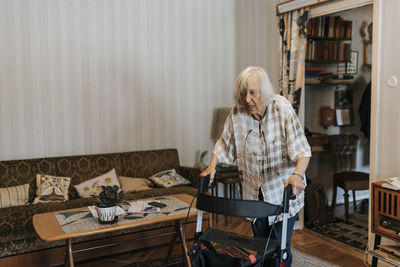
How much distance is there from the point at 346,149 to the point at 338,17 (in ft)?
5.60

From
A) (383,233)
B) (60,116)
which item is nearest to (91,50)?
(60,116)

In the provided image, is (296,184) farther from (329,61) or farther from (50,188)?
(329,61)

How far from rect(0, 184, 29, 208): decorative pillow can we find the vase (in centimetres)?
130

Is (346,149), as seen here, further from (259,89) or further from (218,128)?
(259,89)

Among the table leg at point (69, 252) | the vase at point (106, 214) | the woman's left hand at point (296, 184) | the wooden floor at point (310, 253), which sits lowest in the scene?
the wooden floor at point (310, 253)

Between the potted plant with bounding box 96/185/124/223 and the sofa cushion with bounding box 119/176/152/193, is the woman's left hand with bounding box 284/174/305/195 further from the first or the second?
the sofa cushion with bounding box 119/176/152/193

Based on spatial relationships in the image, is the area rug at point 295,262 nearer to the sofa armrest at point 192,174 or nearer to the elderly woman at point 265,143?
the sofa armrest at point 192,174

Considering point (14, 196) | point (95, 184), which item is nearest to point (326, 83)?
point (95, 184)

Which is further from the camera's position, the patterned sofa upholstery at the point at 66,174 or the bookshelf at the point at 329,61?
the bookshelf at the point at 329,61

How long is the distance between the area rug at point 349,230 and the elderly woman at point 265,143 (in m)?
1.82

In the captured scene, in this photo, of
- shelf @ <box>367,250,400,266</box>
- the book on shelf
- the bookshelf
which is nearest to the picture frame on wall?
the bookshelf

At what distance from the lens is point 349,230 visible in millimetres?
3779

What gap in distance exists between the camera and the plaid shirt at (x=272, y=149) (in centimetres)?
190

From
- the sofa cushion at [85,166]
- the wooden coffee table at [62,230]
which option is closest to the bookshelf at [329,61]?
the sofa cushion at [85,166]
